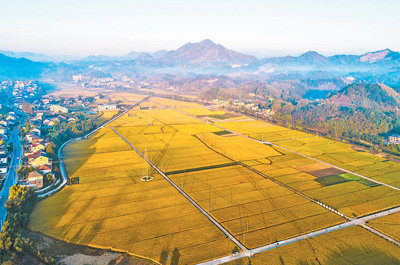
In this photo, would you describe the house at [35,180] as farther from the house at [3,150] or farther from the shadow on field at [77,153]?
the house at [3,150]

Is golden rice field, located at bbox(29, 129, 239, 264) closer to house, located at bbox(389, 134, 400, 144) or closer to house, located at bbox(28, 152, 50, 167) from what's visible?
house, located at bbox(28, 152, 50, 167)

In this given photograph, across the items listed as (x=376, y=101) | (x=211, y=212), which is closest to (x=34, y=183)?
(x=211, y=212)

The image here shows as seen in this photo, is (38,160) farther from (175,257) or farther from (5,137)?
(175,257)

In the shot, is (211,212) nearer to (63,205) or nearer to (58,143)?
(63,205)

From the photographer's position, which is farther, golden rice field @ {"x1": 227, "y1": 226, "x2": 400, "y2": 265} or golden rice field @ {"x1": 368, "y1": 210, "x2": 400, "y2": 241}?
golden rice field @ {"x1": 368, "y1": 210, "x2": 400, "y2": 241}

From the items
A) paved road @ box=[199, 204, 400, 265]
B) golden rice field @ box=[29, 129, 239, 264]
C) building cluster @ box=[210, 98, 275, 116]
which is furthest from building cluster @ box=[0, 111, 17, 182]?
building cluster @ box=[210, 98, 275, 116]

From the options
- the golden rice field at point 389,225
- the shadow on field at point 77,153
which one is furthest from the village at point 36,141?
the golden rice field at point 389,225
